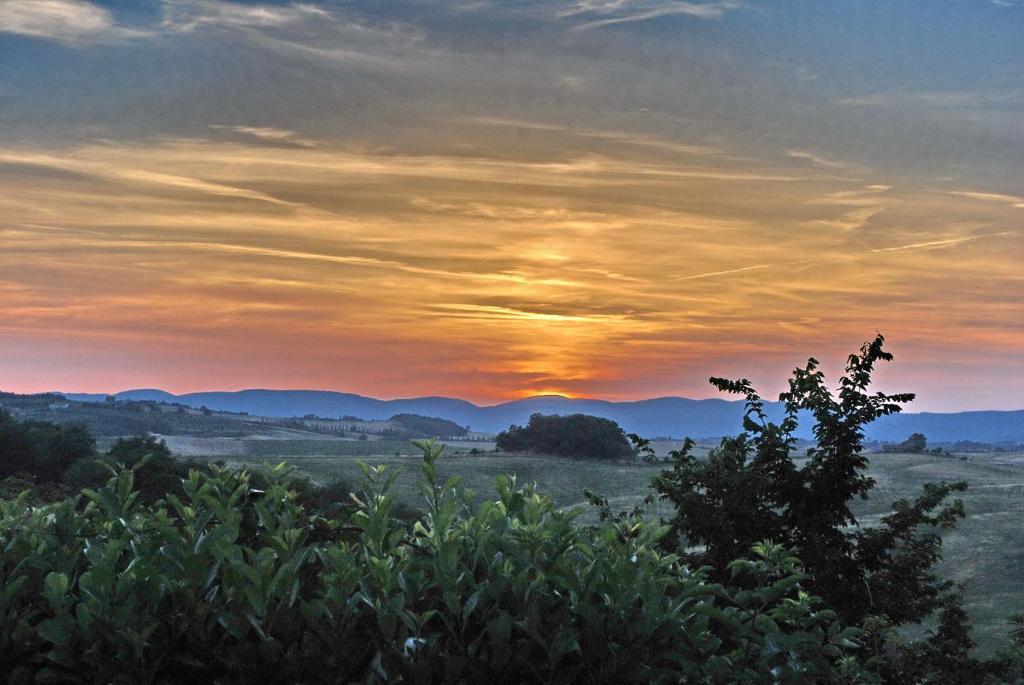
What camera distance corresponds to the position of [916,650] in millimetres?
13820

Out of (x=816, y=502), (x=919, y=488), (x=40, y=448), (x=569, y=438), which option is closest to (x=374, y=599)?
(x=816, y=502)

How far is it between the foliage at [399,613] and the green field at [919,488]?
123 feet

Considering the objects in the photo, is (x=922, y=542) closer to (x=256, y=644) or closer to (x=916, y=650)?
(x=916, y=650)

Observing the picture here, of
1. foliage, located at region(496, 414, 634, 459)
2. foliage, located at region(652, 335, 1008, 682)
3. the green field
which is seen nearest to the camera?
foliage, located at region(652, 335, 1008, 682)

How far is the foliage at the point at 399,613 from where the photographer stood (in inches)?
176

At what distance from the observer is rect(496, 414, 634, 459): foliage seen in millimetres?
95562

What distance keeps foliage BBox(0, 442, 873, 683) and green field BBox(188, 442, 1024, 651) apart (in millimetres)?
37468

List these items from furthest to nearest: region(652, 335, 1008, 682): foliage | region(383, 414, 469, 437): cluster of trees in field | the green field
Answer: region(383, 414, 469, 437): cluster of trees in field, the green field, region(652, 335, 1008, 682): foliage

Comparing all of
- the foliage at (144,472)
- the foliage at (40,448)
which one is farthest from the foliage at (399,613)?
the foliage at (40,448)

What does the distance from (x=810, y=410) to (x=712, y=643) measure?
1051 cm

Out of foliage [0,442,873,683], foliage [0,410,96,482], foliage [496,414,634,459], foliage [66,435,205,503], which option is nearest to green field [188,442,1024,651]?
foliage [66,435,205,503]

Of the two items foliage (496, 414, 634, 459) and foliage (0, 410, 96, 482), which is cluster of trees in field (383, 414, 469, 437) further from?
foliage (0, 410, 96, 482)

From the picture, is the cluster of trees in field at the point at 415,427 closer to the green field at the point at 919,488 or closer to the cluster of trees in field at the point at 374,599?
the green field at the point at 919,488

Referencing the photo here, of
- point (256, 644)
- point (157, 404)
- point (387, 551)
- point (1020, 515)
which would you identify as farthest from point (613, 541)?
point (157, 404)
